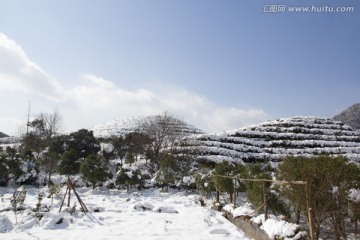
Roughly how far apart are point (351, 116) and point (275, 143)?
80651mm

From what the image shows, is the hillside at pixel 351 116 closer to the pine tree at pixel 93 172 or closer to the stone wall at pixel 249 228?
the pine tree at pixel 93 172

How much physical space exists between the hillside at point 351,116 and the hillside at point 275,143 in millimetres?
52806

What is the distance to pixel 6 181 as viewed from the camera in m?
23.9

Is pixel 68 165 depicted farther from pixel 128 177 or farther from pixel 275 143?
pixel 275 143

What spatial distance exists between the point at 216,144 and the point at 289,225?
125ft

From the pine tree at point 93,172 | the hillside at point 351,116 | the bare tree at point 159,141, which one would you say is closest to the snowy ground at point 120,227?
the pine tree at point 93,172

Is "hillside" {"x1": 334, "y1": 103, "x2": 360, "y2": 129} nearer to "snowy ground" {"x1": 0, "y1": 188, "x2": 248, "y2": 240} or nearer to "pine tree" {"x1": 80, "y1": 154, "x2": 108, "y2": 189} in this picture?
"pine tree" {"x1": 80, "y1": 154, "x2": 108, "y2": 189}

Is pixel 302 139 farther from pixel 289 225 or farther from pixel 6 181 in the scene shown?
pixel 289 225

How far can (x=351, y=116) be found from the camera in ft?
370

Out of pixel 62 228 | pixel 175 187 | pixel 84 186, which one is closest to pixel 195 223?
pixel 62 228

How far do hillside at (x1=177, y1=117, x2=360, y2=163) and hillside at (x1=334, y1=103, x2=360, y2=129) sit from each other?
2079 inches

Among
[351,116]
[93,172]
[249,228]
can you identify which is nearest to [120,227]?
[249,228]

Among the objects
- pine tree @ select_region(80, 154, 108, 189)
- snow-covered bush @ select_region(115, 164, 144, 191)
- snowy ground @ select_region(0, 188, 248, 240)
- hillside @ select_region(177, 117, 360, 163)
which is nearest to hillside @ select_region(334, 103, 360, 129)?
hillside @ select_region(177, 117, 360, 163)

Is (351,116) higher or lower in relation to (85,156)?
higher
